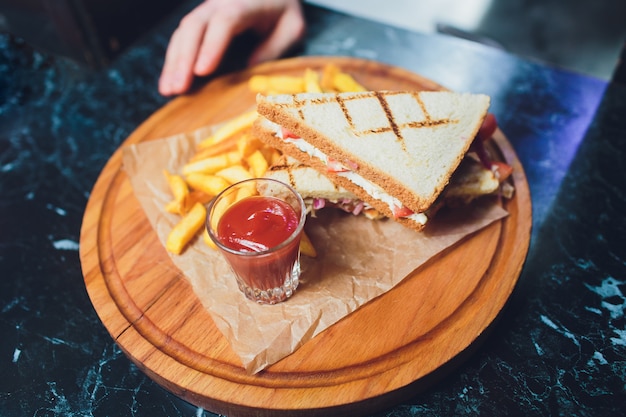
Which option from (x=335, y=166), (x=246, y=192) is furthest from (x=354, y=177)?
(x=246, y=192)

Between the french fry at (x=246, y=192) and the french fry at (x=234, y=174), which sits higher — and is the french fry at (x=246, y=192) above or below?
above

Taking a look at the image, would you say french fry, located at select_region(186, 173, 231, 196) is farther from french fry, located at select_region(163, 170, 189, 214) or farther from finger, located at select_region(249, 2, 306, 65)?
finger, located at select_region(249, 2, 306, 65)

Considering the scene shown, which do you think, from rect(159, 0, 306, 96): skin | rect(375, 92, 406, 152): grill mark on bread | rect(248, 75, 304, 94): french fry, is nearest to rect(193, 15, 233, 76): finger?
rect(159, 0, 306, 96): skin

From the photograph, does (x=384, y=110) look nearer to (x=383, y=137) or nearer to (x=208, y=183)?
(x=383, y=137)

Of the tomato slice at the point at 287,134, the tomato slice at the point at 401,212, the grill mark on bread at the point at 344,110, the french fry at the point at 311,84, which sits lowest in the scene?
the tomato slice at the point at 401,212

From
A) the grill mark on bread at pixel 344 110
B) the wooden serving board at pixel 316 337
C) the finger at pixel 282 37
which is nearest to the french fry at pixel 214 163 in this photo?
the wooden serving board at pixel 316 337

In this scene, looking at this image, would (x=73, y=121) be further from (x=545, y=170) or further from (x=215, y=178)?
(x=545, y=170)

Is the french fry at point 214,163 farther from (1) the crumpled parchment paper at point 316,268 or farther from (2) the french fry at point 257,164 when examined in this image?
(1) the crumpled parchment paper at point 316,268
